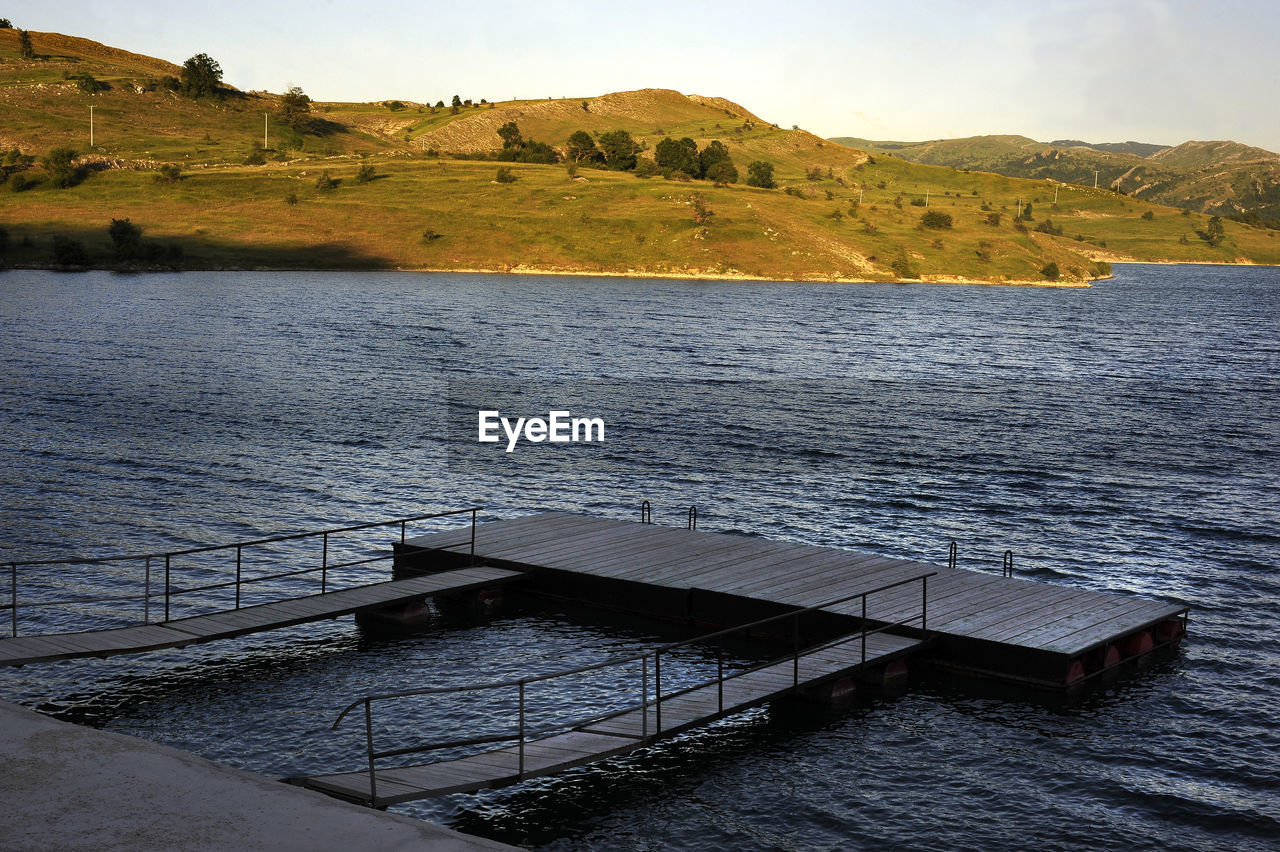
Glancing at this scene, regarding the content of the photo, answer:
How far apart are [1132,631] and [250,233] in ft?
554

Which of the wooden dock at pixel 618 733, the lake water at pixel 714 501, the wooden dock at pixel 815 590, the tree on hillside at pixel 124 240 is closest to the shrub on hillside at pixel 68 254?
the tree on hillside at pixel 124 240

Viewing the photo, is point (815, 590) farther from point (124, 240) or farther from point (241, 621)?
point (124, 240)

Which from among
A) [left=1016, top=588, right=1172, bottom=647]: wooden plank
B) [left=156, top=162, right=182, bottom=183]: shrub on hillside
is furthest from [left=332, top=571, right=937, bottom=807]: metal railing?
[left=156, top=162, right=182, bottom=183]: shrub on hillside

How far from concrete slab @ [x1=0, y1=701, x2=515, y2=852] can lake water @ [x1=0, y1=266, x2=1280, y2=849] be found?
3.99 meters

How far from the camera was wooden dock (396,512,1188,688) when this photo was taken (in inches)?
1064

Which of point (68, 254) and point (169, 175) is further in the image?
point (169, 175)

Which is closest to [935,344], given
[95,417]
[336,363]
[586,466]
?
[336,363]

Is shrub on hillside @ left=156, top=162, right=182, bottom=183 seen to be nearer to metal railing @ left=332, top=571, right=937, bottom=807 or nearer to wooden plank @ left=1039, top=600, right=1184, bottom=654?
metal railing @ left=332, top=571, right=937, bottom=807

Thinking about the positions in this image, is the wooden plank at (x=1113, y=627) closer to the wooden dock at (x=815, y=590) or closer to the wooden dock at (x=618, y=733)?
the wooden dock at (x=815, y=590)

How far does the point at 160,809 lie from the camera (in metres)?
16.3

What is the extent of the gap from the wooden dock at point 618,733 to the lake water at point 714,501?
2.93 feet

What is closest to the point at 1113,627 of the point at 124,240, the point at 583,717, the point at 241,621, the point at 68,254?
the point at 583,717

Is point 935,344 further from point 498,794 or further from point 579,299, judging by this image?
point 498,794

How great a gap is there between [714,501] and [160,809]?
110 ft
